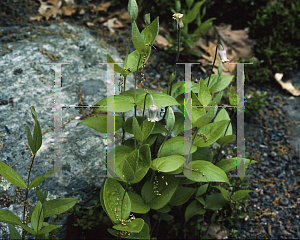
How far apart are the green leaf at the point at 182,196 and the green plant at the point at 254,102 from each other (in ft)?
5.34

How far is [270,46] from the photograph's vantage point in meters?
3.57

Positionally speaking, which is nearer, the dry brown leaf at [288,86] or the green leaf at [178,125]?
the green leaf at [178,125]

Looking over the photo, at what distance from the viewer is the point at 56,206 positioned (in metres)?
1.46

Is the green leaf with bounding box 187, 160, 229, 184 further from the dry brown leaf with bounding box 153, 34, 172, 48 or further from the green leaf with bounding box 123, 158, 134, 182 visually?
the dry brown leaf with bounding box 153, 34, 172, 48

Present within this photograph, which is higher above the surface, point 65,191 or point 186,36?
point 186,36

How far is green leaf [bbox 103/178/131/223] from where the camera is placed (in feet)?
4.80

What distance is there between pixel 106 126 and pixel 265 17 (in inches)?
116

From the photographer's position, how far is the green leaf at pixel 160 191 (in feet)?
5.32

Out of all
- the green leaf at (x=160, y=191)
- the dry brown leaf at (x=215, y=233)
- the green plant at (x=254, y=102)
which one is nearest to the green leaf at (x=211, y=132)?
the green leaf at (x=160, y=191)

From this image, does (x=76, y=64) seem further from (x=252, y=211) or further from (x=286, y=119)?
(x=286, y=119)

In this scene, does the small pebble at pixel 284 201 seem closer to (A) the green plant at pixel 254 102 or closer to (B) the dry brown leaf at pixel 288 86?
(A) the green plant at pixel 254 102

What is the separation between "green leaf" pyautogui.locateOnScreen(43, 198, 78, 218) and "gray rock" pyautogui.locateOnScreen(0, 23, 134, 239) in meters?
0.45

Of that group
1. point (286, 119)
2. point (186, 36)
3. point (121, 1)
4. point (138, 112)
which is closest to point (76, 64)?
point (138, 112)

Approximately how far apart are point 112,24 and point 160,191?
2674mm
